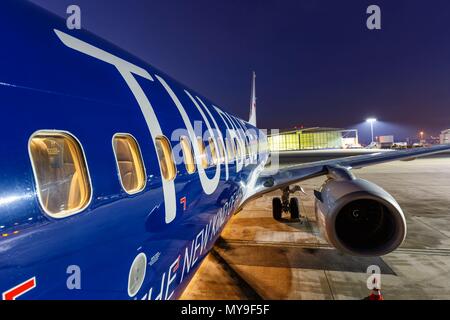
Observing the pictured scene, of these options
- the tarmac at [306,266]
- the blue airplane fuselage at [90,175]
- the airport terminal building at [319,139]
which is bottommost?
the tarmac at [306,266]

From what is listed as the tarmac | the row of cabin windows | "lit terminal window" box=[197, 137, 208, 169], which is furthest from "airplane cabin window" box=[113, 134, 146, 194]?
the tarmac

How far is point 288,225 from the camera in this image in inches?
305

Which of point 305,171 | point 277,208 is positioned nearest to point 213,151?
point 305,171

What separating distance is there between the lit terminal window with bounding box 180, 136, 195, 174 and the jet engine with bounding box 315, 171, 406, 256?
216cm

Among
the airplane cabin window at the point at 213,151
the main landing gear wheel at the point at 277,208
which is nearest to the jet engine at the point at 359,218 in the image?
the airplane cabin window at the point at 213,151

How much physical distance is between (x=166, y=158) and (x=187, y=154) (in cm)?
55

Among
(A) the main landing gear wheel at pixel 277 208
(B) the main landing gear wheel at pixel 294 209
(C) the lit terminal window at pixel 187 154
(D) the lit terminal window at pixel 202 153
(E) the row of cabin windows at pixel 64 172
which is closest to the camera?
(E) the row of cabin windows at pixel 64 172

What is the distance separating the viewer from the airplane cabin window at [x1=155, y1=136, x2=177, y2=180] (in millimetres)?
2607

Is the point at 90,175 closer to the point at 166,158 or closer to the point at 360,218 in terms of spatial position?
the point at 166,158

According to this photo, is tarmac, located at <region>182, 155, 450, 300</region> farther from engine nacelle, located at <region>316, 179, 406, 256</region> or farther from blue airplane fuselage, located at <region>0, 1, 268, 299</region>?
blue airplane fuselage, located at <region>0, 1, 268, 299</region>

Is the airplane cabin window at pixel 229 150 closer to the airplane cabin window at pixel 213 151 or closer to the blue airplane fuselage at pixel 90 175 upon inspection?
the airplane cabin window at pixel 213 151

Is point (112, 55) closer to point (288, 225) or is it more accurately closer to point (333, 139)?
point (288, 225)

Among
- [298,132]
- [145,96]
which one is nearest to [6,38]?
[145,96]

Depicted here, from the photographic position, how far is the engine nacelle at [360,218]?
3963 millimetres
